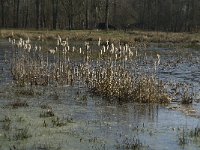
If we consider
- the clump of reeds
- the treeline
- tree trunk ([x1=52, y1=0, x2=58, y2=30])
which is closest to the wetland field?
the clump of reeds

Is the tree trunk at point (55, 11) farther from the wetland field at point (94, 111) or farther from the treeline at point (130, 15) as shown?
the wetland field at point (94, 111)

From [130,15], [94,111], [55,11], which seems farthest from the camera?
[130,15]

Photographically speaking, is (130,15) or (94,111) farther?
(130,15)

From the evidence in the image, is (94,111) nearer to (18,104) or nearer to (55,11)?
(18,104)

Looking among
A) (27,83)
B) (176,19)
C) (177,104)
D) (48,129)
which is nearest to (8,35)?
(27,83)

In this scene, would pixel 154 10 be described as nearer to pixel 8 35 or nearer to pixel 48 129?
pixel 8 35

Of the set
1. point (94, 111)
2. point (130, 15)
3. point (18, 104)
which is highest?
point (130, 15)

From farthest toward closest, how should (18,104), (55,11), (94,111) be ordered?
(55,11)
(18,104)
(94,111)

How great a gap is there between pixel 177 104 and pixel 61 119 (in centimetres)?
507

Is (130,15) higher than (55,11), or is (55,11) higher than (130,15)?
(55,11)

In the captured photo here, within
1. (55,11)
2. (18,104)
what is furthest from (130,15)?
(18,104)

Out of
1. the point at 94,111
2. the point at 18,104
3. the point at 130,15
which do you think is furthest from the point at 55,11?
the point at 94,111

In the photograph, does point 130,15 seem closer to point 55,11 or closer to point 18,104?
point 55,11

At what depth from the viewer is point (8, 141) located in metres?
10.6
